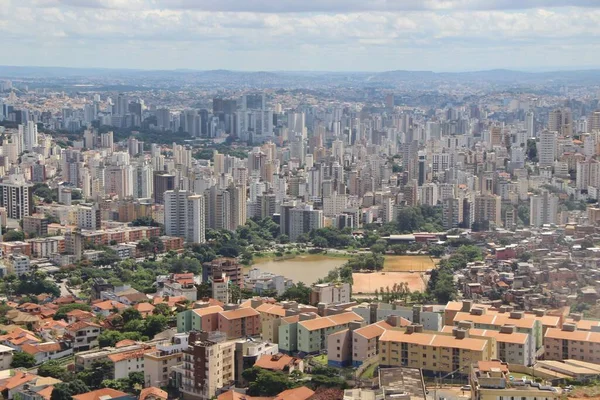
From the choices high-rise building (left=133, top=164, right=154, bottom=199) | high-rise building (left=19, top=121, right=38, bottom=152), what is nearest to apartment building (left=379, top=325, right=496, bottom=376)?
high-rise building (left=133, top=164, right=154, bottom=199)

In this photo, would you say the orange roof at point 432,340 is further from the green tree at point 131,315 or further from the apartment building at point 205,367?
the green tree at point 131,315

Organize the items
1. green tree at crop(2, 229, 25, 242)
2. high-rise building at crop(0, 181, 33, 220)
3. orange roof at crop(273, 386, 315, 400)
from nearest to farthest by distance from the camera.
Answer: orange roof at crop(273, 386, 315, 400) < green tree at crop(2, 229, 25, 242) < high-rise building at crop(0, 181, 33, 220)

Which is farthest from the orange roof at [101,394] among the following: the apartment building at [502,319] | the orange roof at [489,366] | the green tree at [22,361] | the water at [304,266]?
the water at [304,266]

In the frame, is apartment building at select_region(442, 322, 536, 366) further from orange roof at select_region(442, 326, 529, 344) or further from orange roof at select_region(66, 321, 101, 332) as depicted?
orange roof at select_region(66, 321, 101, 332)

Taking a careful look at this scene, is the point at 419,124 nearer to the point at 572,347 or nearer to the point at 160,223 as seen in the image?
the point at 160,223

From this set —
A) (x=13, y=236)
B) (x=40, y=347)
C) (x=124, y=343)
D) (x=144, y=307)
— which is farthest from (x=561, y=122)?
(x=40, y=347)

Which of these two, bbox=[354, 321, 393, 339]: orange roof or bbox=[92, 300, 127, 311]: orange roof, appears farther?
bbox=[92, 300, 127, 311]: orange roof
